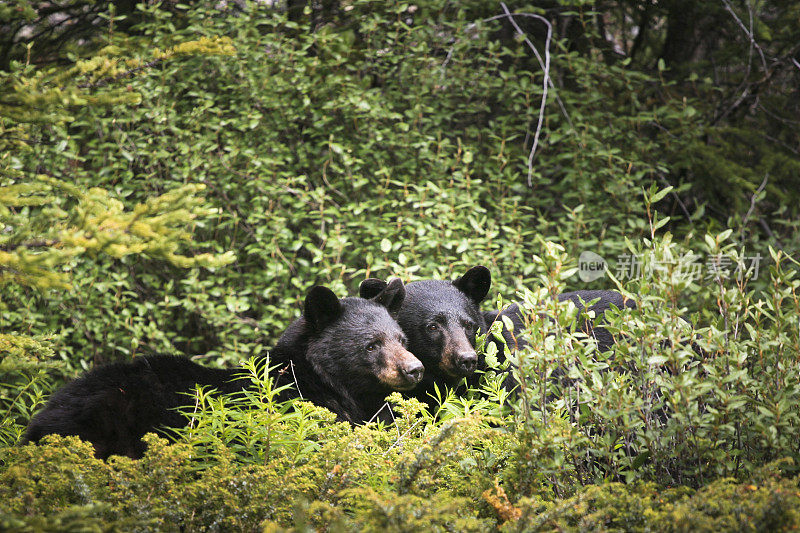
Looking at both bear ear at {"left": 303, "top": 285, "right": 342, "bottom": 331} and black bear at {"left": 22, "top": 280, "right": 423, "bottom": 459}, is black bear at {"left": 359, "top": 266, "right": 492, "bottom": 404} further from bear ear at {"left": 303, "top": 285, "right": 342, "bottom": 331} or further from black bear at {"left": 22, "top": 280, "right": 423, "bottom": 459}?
bear ear at {"left": 303, "top": 285, "right": 342, "bottom": 331}

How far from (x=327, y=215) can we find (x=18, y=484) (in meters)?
4.22

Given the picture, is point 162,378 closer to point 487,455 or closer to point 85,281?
point 487,455

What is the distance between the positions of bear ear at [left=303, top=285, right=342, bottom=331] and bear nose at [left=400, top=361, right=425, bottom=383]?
511 millimetres

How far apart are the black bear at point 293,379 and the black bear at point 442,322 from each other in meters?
0.20

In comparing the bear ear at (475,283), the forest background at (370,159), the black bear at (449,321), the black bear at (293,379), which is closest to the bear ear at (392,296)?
the black bear at (293,379)

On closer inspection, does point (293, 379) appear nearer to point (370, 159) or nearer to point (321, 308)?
point (321, 308)

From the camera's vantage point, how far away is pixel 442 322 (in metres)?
4.00

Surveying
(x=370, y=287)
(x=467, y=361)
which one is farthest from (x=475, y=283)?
(x=467, y=361)

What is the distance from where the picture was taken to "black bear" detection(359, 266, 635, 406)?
381 cm

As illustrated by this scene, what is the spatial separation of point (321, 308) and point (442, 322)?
75 cm

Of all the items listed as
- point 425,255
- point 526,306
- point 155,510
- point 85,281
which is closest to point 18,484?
point 155,510

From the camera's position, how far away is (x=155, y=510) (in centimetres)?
215

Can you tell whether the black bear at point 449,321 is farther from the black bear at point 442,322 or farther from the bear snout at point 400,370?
the bear snout at point 400,370

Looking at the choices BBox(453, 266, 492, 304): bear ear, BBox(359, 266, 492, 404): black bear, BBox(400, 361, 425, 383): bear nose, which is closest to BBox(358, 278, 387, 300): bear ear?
BBox(359, 266, 492, 404): black bear
